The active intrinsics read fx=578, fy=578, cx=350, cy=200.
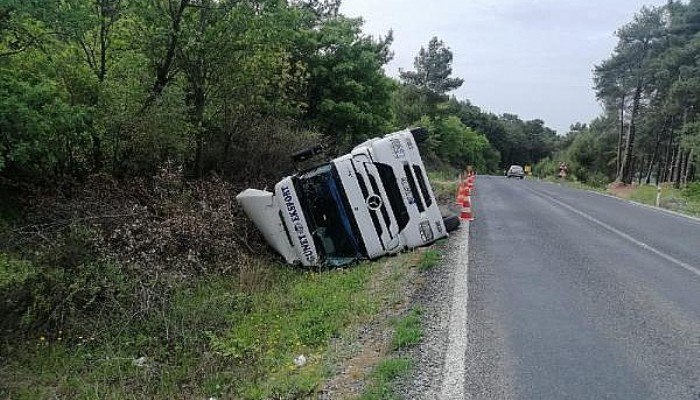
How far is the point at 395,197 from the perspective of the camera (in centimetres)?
963

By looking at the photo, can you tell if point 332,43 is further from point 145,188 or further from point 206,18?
point 145,188

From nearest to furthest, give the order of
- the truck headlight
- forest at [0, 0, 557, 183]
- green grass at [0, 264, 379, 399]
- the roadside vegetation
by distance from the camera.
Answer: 1. green grass at [0, 264, 379, 399]
2. the roadside vegetation
3. forest at [0, 0, 557, 183]
4. the truck headlight

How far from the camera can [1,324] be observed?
22.1ft

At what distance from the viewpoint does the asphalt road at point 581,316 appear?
169 inches

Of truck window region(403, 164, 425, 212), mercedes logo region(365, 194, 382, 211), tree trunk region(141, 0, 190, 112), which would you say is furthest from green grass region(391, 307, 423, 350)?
tree trunk region(141, 0, 190, 112)

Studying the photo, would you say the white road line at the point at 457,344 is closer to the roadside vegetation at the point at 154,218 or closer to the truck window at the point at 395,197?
the roadside vegetation at the point at 154,218

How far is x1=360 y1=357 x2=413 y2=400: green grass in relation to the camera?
4051mm

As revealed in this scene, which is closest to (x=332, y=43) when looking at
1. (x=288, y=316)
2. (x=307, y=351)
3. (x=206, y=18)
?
(x=206, y=18)

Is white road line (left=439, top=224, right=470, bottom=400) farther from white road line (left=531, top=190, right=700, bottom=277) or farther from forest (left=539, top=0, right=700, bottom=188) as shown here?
forest (left=539, top=0, right=700, bottom=188)

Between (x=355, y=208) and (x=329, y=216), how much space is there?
723 millimetres

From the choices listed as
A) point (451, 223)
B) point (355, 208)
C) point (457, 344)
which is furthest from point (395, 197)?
point (457, 344)

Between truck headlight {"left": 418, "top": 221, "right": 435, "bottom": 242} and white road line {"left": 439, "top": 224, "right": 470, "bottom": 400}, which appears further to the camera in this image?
truck headlight {"left": 418, "top": 221, "right": 435, "bottom": 242}

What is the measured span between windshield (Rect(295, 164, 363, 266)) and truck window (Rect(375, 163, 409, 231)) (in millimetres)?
736

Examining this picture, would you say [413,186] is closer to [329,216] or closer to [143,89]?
[329,216]
